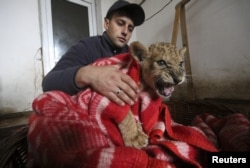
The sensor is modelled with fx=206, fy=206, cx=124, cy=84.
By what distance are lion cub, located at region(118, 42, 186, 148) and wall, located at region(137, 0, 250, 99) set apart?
2.75 ft

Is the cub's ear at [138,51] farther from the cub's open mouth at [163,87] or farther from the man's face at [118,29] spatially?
the man's face at [118,29]

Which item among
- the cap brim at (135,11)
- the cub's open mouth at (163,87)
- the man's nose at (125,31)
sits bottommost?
the cub's open mouth at (163,87)

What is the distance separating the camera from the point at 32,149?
1.99 feet

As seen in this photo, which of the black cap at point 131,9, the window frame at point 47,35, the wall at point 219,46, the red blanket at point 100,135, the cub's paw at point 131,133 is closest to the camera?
the red blanket at point 100,135

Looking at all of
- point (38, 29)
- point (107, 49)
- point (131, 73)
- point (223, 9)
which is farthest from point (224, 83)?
point (38, 29)

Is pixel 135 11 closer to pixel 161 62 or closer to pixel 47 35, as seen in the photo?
pixel 161 62

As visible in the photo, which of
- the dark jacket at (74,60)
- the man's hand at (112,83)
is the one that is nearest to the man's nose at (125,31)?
the dark jacket at (74,60)

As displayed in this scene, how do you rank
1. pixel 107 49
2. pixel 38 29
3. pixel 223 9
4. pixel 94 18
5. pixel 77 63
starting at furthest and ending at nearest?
pixel 94 18
pixel 38 29
pixel 223 9
pixel 107 49
pixel 77 63

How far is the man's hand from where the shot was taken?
0.69m

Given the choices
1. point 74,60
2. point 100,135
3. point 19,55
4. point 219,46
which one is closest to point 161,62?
point 100,135

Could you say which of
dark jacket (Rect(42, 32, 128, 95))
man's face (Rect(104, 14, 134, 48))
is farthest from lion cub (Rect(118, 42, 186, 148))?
man's face (Rect(104, 14, 134, 48))

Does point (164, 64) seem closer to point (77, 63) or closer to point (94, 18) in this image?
point (77, 63)

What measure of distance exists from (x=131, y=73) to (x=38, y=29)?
1.27 metres

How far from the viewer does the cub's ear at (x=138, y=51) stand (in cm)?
78
